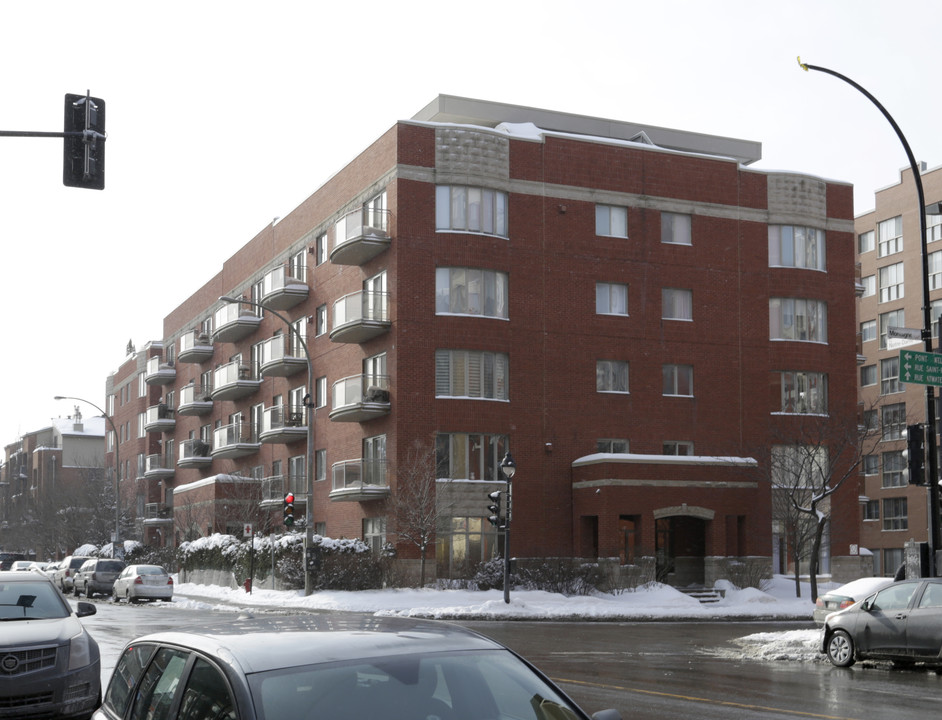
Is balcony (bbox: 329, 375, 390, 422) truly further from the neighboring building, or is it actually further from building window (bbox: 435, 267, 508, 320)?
the neighboring building

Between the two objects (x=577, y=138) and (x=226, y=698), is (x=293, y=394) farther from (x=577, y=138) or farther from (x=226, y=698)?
(x=226, y=698)

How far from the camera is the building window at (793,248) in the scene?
51.3 metres

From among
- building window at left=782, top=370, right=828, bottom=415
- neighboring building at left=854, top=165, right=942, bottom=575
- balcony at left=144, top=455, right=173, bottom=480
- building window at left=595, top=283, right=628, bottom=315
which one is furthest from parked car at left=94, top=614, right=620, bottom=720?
balcony at left=144, top=455, right=173, bottom=480

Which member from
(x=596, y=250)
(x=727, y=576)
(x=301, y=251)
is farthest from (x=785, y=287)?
(x=301, y=251)

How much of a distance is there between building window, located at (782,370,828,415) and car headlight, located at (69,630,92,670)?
137 ft

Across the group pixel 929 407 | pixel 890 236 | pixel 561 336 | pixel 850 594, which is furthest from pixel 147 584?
pixel 890 236

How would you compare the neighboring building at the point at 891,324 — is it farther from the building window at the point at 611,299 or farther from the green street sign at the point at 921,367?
the green street sign at the point at 921,367

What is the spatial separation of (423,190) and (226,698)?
137 ft

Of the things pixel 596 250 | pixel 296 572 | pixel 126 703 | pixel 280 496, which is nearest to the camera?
pixel 126 703

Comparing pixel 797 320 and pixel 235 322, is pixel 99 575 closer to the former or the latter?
pixel 235 322

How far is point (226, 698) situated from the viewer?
4.79 meters

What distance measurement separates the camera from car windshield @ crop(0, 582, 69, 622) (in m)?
12.8

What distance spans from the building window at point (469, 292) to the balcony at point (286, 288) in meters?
11.0

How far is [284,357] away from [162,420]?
28.6m
